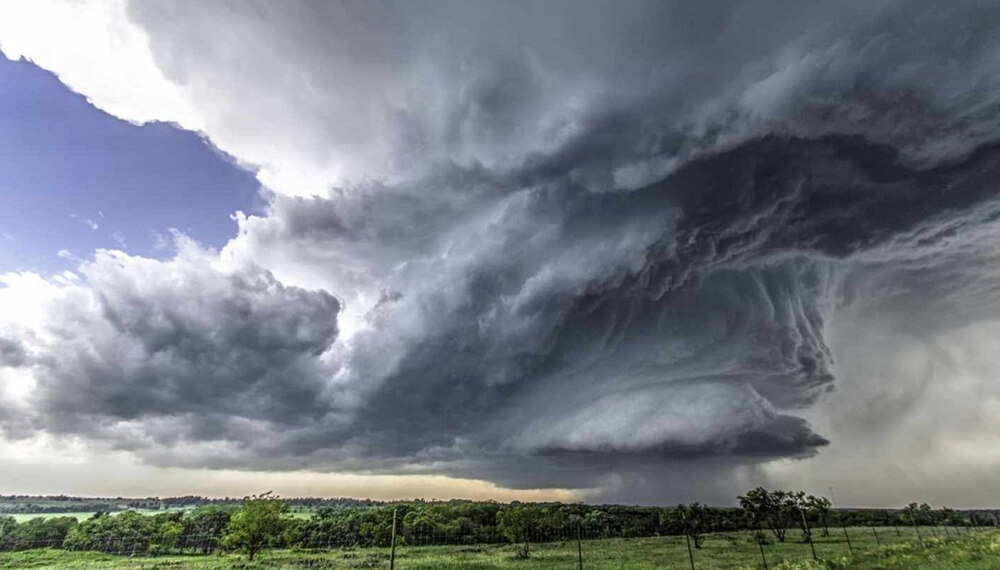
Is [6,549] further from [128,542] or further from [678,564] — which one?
[678,564]

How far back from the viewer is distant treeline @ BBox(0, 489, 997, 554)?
308 ft

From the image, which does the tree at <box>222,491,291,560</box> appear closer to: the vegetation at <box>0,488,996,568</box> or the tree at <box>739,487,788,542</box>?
the vegetation at <box>0,488,996,568</box>

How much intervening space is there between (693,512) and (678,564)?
288ft

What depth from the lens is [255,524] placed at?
80.8 metres

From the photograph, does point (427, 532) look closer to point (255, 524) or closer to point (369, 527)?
point (369, 527)

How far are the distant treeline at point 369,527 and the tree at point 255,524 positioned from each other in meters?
0.17

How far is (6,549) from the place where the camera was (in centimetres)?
10275

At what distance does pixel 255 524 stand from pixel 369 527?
214 ft

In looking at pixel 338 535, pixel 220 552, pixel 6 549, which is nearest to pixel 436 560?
pixel 220 552

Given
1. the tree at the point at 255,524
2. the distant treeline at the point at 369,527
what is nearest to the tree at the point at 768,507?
the distant treeline at the point at 369,527

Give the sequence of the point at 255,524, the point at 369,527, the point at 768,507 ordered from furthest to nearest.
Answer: the point at 369,527
the point at 768,507
the point at 255,524

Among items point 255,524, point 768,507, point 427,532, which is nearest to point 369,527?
point 427,532

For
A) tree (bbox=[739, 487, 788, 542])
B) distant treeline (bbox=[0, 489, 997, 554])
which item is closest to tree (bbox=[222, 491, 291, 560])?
distant treeline (bbox=[0, 489, 997, 554])

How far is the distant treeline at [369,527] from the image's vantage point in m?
93.8
